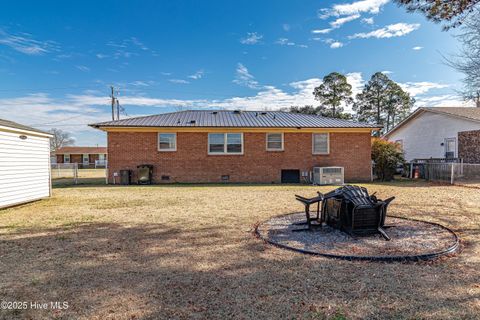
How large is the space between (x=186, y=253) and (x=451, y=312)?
125 inches

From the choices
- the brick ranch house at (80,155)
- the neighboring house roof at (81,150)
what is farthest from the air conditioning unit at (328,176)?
the neighboring house roof at (81,150)

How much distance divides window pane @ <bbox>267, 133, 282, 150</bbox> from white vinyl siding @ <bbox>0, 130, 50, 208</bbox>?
32.8 ft

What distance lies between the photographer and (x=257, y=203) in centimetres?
863

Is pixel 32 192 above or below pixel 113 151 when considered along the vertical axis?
below

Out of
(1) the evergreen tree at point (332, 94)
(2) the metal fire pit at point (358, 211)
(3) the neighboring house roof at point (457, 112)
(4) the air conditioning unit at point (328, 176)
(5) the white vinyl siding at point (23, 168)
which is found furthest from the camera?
(1) the evergreen tree at point (332, 94)

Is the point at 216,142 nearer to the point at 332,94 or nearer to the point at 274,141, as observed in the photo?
the point at 274,141

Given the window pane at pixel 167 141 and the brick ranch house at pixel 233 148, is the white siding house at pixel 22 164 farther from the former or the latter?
the window pane at pixel 167 141

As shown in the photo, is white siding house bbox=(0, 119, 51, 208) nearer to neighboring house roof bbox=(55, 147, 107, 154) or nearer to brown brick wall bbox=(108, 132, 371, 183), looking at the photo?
brown brick wall bbox=(108, 132, 371, 183)

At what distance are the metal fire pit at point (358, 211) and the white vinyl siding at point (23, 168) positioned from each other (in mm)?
8480

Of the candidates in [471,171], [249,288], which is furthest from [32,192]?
[471,171]

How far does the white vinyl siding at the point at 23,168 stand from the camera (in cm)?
779

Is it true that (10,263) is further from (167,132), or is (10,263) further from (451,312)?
(167,132)

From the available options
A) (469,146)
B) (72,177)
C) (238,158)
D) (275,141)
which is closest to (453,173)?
(469,146)

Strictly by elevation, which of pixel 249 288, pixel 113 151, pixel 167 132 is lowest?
pixel 249 288
